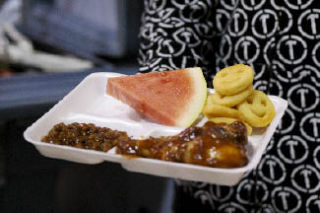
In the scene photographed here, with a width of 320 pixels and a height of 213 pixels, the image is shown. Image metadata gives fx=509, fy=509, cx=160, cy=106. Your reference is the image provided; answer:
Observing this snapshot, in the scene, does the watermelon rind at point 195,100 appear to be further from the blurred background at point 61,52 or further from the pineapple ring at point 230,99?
the blurred background at point 61,52

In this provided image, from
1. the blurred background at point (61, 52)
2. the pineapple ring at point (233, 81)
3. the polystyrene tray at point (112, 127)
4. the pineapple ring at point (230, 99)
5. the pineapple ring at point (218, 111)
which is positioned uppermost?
A: the pineapple ring at point (233, 81)

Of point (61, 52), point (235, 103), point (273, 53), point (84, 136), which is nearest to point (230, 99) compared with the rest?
point (235, 103)

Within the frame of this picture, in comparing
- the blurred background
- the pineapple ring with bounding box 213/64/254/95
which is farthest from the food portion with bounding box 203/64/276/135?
the blurred background

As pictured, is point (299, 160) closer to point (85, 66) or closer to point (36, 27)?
point (85, 66)

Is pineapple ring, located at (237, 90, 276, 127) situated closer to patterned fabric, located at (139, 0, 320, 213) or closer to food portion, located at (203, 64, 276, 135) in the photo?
food portion, located at (203, 64, 276, 135)

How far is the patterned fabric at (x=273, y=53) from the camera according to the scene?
3.67ft

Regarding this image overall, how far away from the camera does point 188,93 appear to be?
2.66 ft


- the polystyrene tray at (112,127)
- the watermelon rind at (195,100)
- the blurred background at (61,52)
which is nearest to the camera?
the polystyrene tray at (112,127)

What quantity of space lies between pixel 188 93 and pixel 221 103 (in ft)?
0.23

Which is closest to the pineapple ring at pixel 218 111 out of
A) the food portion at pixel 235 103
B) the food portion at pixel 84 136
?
the food portion at pixel 235 103

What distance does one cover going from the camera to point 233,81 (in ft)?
2.52

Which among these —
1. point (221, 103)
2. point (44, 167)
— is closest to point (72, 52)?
point (44, 167)

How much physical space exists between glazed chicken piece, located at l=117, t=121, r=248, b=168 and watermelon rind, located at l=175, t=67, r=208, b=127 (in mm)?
57

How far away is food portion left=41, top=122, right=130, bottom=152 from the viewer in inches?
27.7
